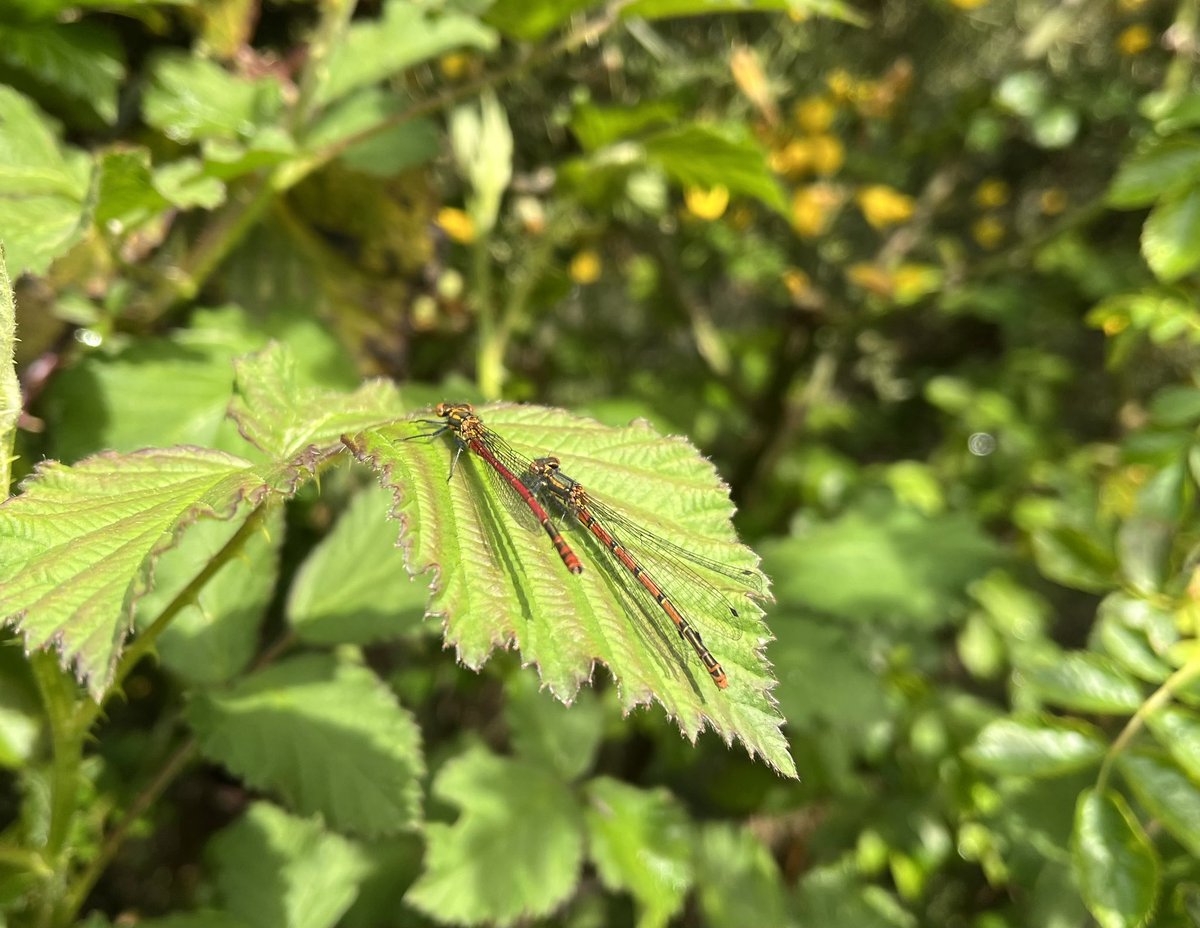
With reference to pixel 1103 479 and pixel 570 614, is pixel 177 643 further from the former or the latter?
pixel 1103 479

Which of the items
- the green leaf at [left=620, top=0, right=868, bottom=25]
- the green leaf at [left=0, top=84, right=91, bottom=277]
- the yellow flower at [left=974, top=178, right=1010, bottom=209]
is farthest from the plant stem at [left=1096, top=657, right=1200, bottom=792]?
the yellow flower at [left=974, top=178, right=1010, bottom=209]

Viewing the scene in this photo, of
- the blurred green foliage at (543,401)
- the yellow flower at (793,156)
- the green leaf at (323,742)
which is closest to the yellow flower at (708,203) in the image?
the blurred green foliage at (543,401)

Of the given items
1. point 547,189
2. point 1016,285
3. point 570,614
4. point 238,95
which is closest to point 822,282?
point 1016,285

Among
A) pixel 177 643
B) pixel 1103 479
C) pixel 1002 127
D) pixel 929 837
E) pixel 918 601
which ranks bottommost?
pixel 929 837

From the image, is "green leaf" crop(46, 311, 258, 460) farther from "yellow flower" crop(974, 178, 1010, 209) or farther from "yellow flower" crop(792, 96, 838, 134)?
"yellow flower" crop(974, 178, 1010, 209)

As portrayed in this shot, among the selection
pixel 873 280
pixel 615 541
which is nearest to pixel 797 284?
pixel 873 280

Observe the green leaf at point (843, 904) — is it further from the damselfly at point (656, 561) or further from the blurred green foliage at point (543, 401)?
the damselfly at point (656, 561)

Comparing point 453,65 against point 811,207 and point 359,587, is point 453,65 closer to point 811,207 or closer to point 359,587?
point 811,207
